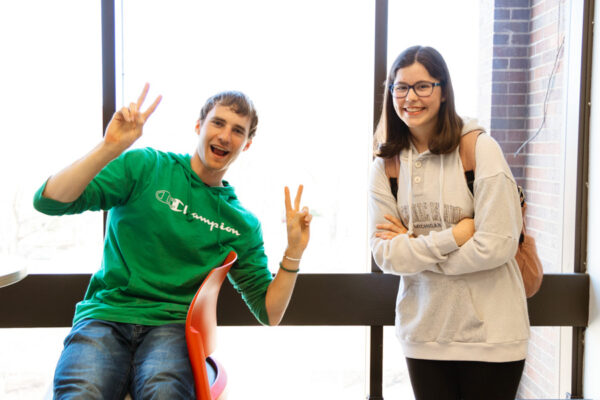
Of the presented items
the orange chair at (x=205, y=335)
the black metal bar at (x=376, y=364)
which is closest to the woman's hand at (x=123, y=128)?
the orange chair at (x=205, y=335)

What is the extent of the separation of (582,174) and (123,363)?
209 centimetres

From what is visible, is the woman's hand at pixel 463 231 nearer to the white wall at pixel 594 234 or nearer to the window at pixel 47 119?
the white wall at pixel 594 234

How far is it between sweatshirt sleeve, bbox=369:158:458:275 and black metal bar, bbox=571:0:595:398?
1208 millimetres

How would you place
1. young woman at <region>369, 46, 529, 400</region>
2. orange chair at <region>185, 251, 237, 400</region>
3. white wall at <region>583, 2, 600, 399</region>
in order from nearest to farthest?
orange chair at <region>185, 251, 237, 400</region> < young woman at <region>369, 46, 529, 400</region> < white wall at <region>583, 2, 600, 399</region>

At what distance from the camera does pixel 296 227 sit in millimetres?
1727

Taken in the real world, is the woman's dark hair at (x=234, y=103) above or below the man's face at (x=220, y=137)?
above

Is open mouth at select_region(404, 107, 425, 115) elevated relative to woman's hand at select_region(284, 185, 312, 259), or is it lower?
elevated

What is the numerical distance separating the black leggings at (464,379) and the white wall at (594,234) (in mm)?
1031

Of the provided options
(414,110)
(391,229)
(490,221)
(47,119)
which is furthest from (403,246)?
(47,119)

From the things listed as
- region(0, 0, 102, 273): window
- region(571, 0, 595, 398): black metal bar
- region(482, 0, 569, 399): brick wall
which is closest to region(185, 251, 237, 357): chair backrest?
region(0, 0, 102, 273): window

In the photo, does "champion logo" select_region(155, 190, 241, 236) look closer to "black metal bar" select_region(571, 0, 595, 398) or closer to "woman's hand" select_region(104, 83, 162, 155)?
"woman's hand" select_region(104, 83, 162, 155)

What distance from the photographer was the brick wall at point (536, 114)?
255cm

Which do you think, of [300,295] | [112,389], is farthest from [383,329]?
[112,389]

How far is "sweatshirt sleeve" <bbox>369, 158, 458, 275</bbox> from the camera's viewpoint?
162 centimetres
